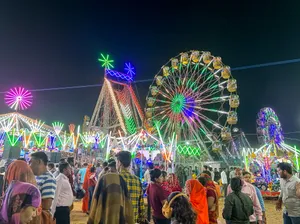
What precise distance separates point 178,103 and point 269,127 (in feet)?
37.8

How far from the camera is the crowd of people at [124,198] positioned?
6.97 ft

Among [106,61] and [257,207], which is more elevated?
[106,61]

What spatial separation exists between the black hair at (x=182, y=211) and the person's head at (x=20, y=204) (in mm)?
1411

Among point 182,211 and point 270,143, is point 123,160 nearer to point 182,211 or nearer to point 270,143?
point 182,211

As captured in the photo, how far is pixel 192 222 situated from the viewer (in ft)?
8.79

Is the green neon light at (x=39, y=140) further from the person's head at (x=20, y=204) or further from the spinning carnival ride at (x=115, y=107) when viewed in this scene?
the person's head at (x=20, y=204)

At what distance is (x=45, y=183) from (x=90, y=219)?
74 centimetres

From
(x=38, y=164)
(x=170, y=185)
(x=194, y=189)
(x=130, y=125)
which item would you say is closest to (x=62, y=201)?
(x=38, y=164)

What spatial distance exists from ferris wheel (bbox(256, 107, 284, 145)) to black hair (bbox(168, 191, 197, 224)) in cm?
2458

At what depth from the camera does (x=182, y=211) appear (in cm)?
271

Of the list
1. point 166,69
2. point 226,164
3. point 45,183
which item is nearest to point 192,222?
point 45,183

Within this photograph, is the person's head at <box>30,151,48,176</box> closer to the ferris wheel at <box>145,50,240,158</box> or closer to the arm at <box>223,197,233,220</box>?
Result: the arm at <box>223,197,233,220</box>

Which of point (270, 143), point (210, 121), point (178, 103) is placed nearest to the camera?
point (210, 121)

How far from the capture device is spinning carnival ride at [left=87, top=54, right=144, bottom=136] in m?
29.6
